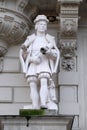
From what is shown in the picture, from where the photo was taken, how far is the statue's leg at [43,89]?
8.63 metres

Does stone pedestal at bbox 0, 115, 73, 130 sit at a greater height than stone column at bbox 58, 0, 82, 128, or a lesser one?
lesser

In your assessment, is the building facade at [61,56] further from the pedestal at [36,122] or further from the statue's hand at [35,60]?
the pedestal at [36,122]

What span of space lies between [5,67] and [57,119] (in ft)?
5.40

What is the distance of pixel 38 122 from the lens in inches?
326

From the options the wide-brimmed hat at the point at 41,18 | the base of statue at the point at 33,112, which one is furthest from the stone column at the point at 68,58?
the base of statue at the point at 33,112

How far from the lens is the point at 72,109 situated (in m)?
9.19

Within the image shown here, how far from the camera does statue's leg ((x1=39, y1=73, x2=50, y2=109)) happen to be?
8.63 metres

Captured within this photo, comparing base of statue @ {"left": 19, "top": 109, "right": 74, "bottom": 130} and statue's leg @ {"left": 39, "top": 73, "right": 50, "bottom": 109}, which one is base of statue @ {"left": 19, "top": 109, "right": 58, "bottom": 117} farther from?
statue's leg @ {"left": 39, "top": 73, "right": 50, "bottom": 109}

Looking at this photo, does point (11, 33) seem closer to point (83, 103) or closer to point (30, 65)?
point (30, 65)

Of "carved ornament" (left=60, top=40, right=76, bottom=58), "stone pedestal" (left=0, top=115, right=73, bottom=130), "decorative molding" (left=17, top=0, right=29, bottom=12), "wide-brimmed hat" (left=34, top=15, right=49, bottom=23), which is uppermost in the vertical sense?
"decorative molding" (left=17, top=0, right=29, bottom=12)

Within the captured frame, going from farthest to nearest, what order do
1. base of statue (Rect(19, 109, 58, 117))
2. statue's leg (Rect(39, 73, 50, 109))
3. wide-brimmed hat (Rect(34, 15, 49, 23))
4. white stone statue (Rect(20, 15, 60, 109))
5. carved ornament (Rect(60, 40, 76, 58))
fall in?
carved ornament (Rect(60, 40, 76, 58)), wide-brimmed hat (Rect(34, 15, 49, 23)), white stone statue (Rect(20, 15, 60, 109)), statue's leg (Rect(39, 73, 50, 109)), base of statue (Rect(19, 109, 58, 117))

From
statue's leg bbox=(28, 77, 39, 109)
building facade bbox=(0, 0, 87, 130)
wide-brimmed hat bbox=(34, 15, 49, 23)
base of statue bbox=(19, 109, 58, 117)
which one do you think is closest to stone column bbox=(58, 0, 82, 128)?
building facade bbox=(0, 0, 87, 130)

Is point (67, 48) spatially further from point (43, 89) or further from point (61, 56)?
point (43, 89)

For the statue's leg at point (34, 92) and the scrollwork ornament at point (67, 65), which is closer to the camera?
the statue's leg at point (34, 92)
